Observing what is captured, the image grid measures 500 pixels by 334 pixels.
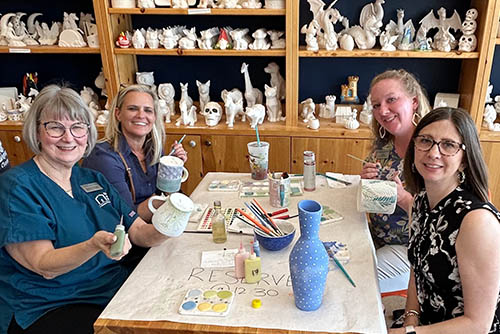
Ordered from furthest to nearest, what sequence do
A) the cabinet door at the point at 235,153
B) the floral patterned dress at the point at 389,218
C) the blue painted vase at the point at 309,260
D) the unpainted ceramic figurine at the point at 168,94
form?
the unpainted ceramic figurine at the point at 168,94, the cabinet door at the point at 235,153, the floral patterned dress at the point at 389,218, the blue painted vase at the point at 309,260

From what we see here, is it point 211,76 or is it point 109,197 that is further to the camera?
point 211,76

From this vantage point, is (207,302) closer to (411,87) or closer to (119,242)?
(119,242)

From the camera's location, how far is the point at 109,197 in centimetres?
155

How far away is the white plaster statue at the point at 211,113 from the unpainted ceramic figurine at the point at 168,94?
1.04 ft

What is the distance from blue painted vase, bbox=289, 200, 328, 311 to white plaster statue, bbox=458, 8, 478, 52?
6.81 ft

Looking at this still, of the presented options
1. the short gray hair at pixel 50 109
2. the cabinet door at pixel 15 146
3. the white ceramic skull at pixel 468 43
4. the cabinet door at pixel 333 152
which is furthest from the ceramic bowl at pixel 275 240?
the cabinet door at pixel 15 146

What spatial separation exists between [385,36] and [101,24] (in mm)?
1864

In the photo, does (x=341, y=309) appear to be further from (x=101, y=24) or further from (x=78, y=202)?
(x=101, y=24)

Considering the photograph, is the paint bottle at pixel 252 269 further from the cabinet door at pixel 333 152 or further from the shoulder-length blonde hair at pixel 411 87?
the cabinet door at pixel 333 152

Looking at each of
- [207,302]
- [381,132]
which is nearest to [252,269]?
[207,302]

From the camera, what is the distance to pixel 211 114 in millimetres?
2848

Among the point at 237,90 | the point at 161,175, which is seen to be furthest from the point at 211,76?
the point at 161,175

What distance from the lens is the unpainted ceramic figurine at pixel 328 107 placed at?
2.95m

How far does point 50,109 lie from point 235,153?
1.59 metres
